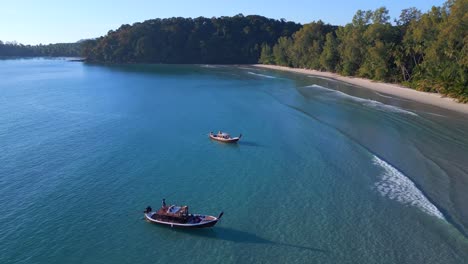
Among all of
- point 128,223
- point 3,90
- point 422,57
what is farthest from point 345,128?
point 3,90

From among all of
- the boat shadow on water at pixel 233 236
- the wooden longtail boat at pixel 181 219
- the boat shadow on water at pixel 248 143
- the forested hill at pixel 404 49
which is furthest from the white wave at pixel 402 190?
the forested hill at pixel 404 49

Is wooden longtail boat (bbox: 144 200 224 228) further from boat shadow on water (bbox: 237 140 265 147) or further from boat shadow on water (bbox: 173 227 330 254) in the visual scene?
boat shadow on water (bbox: 237 140 265 147)

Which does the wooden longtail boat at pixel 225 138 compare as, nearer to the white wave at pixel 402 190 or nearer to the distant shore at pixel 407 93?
the white wave at pixel 402 190

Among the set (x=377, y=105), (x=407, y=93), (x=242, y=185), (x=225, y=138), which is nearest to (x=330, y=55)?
(x=407, y=93)

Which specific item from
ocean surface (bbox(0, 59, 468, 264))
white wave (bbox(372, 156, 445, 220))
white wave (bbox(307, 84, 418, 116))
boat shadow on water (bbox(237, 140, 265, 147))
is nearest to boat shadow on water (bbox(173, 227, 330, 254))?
ocean surface (bbox(0, 59, 468, 264))

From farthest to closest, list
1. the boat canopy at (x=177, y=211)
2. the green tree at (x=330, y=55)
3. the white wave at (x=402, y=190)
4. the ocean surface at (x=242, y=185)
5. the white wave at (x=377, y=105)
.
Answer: the green tree at (x=330, y=55) → the white wave at (x=377, y=105) → the white wave at (x=402, y=190) → the boat canopy at (x=177, y=211) → the ocean surface at (x=242, y=185)

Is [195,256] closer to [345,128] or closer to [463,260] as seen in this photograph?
[463,260]

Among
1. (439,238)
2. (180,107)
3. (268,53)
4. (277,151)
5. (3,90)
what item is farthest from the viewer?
(268,53)
